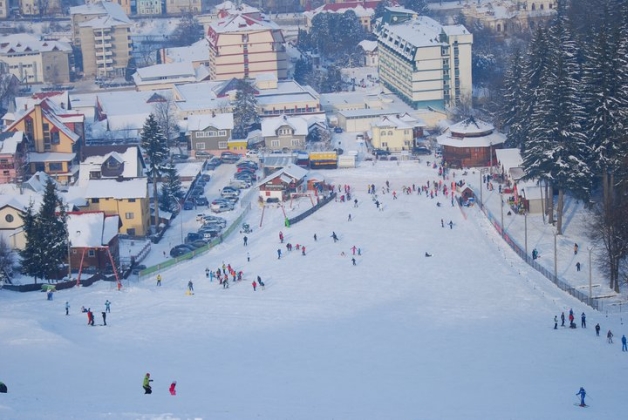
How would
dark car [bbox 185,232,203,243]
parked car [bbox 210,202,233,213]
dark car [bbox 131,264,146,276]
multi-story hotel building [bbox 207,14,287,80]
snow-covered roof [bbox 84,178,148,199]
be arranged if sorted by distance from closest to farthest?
dark car [bbox 131,264,146,276] < dark car [bbox 185,232,203,243] < snow-covered roof [bbox 84,178,148,199] < parked car [bbox 210,202,233,213] < multi-story hotel building [bbox 207,14,287,80]

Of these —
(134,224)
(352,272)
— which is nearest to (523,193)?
(352,272)

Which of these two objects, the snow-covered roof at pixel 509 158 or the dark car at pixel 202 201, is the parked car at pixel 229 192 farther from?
the snow-covered roof at pixel 509 158

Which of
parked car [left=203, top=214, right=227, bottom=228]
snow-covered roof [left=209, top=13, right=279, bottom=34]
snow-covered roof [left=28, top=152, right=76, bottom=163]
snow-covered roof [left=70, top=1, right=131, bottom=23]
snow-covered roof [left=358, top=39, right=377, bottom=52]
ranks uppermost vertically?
snow-covered roof [left=70, top=1, right=131, bottom=23]

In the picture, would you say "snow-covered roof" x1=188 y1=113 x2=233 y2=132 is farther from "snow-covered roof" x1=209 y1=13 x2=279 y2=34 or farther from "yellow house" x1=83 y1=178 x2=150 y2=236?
"snow-covered roof" x1=209 y1=13 x2=279 y2=34

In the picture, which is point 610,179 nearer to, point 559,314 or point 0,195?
point 559,314

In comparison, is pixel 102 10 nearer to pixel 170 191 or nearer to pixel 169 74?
pixel 169 74

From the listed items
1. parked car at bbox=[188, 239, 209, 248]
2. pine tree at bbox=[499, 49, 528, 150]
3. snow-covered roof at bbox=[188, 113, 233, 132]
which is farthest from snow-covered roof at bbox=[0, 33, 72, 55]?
parked car at bbox=[188, 239, 209, 248]

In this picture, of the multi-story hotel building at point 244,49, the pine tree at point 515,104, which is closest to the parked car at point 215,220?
the pine tree at point 515,104
